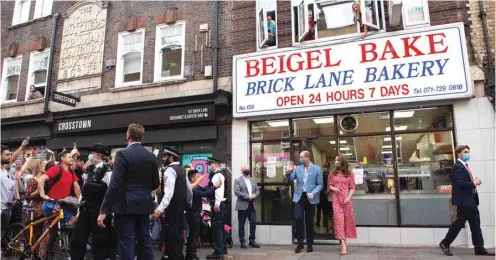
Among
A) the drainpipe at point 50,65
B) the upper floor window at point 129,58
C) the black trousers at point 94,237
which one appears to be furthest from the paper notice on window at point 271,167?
the drainpipe at point 50,65

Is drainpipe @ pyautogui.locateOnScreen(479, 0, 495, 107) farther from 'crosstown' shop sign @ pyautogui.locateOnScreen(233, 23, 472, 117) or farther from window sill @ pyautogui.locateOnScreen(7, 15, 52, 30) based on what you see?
window sill @ pyautogui.locateOnScreen(7, 15, 52, 30)

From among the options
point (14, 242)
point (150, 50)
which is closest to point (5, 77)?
point (150, 50)

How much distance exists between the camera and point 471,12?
8.52 meters

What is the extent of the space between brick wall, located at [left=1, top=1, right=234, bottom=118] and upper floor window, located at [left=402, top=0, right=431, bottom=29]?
14.6 ft

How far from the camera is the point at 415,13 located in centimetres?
885

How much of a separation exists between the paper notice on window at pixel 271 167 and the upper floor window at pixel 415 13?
4439mm

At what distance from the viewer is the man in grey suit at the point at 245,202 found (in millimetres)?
8484

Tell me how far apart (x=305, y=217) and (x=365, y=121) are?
285cm

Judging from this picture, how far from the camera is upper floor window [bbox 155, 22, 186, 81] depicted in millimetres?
11141

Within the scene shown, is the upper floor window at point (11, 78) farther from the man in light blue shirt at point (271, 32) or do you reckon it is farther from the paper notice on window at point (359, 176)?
the paper notice on window at point (359, 176)

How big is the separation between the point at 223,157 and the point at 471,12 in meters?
6.74

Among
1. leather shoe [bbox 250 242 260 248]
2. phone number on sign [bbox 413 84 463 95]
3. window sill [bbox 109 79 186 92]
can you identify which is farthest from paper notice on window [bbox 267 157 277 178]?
phone number on sign [bbox 413 84 463 95]

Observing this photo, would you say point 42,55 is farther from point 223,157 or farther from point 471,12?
point 471,12

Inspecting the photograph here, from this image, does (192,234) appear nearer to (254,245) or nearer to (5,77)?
(254,245)
